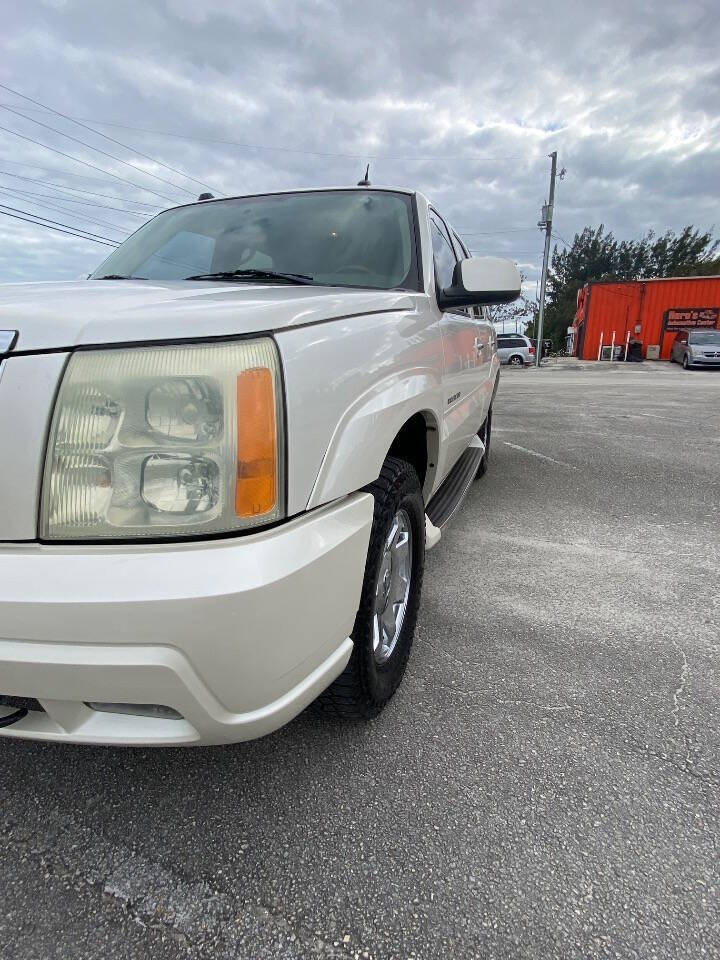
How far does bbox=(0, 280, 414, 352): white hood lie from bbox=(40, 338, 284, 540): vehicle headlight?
0.14 feet

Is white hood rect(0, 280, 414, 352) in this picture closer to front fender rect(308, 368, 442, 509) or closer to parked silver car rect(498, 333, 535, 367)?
front fender rect(308, 368, 442, 509)

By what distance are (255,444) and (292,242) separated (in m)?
1.68

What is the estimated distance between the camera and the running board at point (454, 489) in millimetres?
2703

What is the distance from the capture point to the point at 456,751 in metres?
1.78

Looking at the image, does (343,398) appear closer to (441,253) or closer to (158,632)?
(158,632)

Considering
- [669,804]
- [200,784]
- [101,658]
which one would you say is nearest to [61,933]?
[200,784]

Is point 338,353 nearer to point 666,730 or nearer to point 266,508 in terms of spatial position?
point 266,508

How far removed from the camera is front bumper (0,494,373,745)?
3.65ft

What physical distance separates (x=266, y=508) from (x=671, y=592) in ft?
7.95

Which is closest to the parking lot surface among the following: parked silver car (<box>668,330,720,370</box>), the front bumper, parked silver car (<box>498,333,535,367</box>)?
the front bumper

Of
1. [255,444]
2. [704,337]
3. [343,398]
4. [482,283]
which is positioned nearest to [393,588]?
[343,398]

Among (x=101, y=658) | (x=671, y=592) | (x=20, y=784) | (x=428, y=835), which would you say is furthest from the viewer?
(x=671, y=592)

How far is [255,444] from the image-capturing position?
1.21m

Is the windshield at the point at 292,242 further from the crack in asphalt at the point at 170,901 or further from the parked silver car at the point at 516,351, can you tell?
the parked silver car at the point at 516,351
